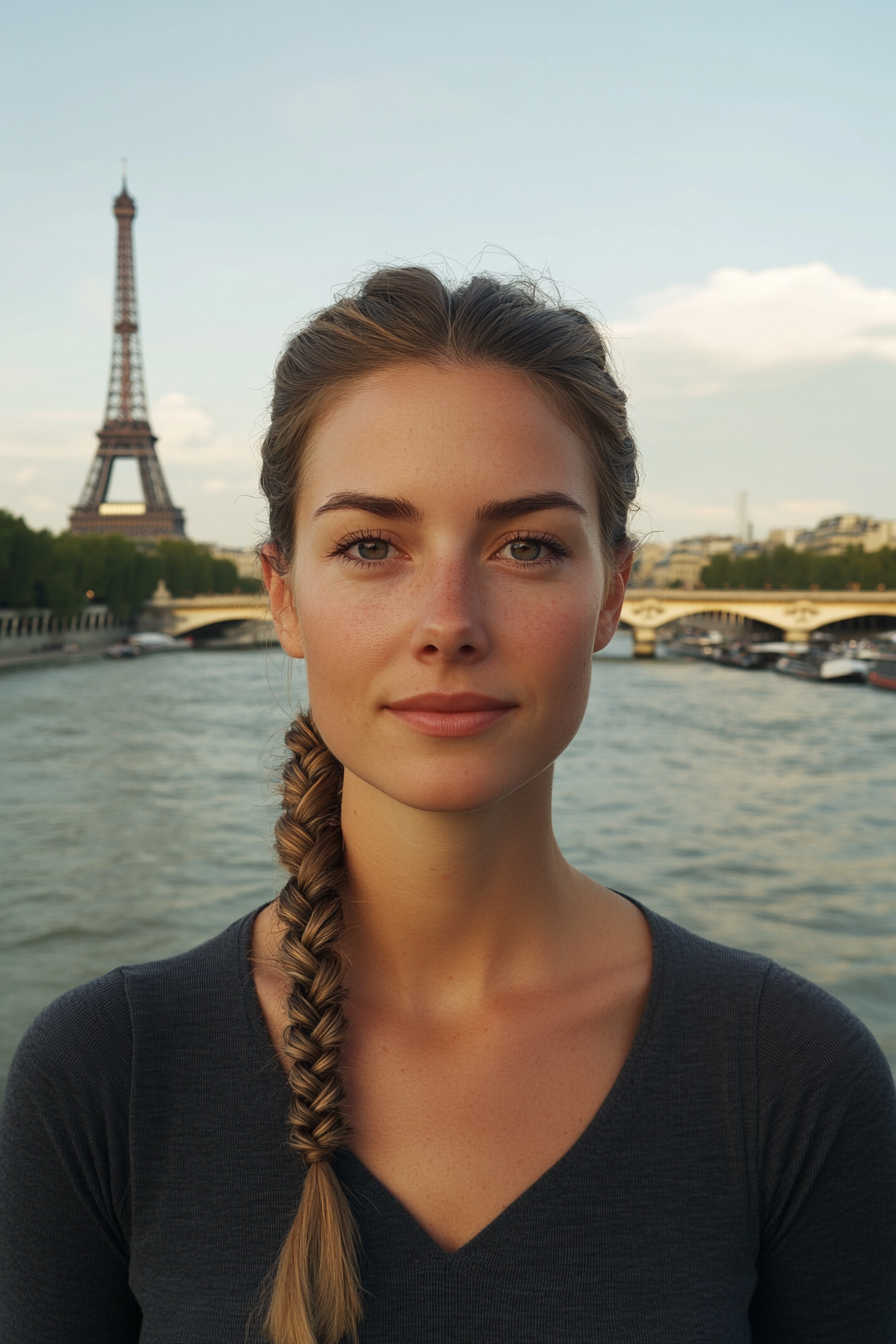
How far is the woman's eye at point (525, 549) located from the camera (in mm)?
1017

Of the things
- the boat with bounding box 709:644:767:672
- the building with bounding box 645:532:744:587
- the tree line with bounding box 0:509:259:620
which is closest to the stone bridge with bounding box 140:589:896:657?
the boat with bounding box 709:644:767:672

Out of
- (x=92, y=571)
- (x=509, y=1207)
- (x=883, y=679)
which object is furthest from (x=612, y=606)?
(x=92, y=571)

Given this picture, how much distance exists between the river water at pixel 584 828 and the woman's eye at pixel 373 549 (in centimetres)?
38

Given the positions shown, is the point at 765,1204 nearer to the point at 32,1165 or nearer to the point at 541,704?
the point at 541,704

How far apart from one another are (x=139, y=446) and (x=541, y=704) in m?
59.7

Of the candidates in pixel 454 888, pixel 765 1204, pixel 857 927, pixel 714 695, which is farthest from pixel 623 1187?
pixel 714 695

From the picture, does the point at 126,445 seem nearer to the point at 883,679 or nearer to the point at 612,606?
the point at 883,679

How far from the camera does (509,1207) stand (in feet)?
3.22

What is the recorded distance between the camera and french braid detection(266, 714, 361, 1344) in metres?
0.93

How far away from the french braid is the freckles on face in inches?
6.0

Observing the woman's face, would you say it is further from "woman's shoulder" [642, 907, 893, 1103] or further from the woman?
"woman's shoulder" [642, 907, 893, 1103]

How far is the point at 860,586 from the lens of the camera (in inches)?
1978

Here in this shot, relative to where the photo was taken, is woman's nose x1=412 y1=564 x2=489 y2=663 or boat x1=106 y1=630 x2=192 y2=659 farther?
boat x1=106 y1=630 x2=192 y2=659

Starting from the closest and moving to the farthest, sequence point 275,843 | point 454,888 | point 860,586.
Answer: point 454,888 → point 275,843 → point 860,586
